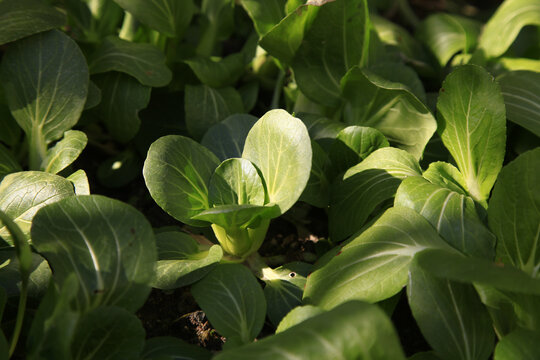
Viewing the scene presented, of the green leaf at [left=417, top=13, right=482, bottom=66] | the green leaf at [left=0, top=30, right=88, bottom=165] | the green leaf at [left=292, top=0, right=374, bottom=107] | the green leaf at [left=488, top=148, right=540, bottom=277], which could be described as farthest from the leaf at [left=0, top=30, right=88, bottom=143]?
the green leaf at [left=417, top=13, right=482, bottom=66]

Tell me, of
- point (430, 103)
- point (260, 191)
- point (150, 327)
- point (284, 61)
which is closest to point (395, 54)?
point (430, 103)

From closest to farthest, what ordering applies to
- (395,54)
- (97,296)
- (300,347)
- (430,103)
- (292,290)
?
(300,347), (97,296), (292,290), (430,103), (395,54)

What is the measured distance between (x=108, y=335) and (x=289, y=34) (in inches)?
30.0

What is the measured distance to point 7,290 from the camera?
0.96 metres

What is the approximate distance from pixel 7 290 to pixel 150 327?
10.9 inches

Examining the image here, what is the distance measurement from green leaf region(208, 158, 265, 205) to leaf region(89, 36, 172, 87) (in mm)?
353

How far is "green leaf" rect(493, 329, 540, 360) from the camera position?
83 centimetres

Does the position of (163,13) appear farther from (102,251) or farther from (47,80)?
(102,251)

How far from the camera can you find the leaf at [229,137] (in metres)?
1.21

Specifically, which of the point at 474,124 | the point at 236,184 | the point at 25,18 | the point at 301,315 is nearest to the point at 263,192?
the point at 236,184

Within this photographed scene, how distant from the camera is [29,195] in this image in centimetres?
105

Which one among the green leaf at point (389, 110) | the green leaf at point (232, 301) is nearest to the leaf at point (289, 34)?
the green leaf at point (389, 110)

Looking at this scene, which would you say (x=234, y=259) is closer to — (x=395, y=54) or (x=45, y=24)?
(x=45, y=24)

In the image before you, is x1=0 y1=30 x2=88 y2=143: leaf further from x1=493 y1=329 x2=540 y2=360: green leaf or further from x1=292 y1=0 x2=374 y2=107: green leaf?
x1=493 y1=329 x2=540 y2=360: green leaf
